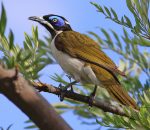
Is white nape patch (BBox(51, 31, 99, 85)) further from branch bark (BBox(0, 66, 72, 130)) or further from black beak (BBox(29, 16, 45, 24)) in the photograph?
branch bark (BBox(0, 66, 72, 130))

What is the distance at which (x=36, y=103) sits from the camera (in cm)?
59

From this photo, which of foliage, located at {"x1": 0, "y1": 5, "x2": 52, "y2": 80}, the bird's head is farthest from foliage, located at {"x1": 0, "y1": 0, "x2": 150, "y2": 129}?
the bird's head

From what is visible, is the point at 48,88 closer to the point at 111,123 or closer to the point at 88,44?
the point at 111,123

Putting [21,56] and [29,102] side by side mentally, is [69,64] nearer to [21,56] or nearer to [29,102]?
[21,56]

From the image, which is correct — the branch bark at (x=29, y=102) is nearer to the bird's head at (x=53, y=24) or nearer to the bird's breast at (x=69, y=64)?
the bird's breast at (x=69, y=64)

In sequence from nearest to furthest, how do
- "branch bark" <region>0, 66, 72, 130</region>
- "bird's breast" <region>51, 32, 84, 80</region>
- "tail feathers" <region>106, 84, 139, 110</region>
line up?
"branch bark" <region>0, 66, 72, 130</region>
"tail feathers" <region>106, 84, 139, 110</region>
"bird's breast" <region>51, 32, 84, 80</region>

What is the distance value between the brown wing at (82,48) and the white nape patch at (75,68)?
0.04 metres

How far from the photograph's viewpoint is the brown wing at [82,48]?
2.59m

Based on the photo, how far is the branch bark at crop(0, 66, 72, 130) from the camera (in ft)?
1.87

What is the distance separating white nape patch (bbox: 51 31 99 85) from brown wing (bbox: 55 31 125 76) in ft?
0.12

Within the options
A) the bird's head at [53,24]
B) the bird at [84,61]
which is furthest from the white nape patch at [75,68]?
the bird's head at [53,24]

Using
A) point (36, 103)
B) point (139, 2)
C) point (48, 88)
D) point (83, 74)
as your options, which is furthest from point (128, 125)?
point (83, 74)

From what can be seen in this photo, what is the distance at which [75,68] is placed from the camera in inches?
106

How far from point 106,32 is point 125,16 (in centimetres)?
64
